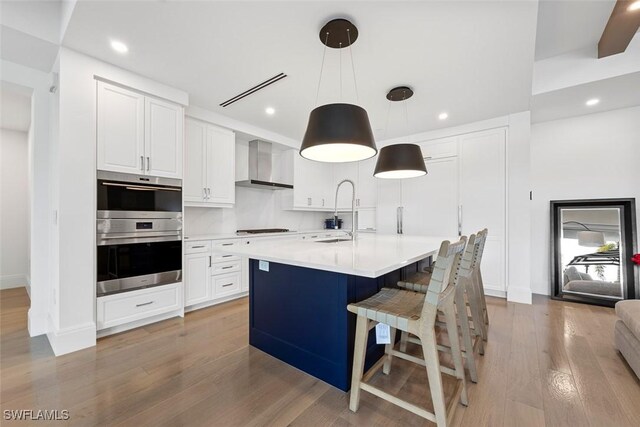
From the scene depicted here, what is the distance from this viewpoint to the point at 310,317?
1.87m

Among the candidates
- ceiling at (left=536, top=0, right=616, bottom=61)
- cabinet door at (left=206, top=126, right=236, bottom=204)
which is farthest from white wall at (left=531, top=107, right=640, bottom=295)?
cabinet door at (left=206, top=126, right=236, bottom=204)

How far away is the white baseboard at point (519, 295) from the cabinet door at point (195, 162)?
4357 mm

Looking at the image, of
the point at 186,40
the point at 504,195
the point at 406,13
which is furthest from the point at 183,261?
the point at 504,195

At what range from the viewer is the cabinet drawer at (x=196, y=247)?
3066 mm

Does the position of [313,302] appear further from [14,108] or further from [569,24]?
[14,108]

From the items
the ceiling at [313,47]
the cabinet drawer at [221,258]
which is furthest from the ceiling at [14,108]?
the cabinet drawer at [221,258]

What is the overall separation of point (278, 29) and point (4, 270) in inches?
217

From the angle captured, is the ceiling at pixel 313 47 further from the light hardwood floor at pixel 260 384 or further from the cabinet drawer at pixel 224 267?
the light hardwood floor at pixel 260 384

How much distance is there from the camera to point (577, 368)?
194cm

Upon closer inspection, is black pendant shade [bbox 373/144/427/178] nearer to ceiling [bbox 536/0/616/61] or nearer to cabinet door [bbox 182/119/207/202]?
ceiling [bbox 536/0/616/61]

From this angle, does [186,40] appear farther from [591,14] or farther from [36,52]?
[591,14]

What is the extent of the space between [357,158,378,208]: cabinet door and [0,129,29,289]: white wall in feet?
18.5

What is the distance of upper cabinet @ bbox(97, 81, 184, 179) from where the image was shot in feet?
7.98

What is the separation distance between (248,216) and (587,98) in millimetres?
4991
